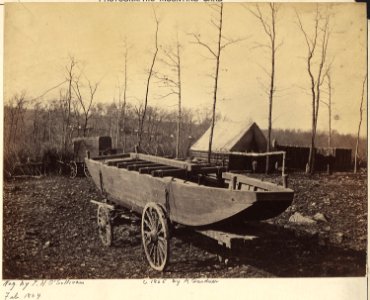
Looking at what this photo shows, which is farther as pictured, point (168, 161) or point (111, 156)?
point (111, 156)

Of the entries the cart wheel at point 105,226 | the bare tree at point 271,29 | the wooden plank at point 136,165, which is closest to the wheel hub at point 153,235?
the cart wheel at point 105,226

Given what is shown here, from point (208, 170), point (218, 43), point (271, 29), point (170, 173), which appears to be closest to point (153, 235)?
point (170, 173)

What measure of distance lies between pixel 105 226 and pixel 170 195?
1.39 meters

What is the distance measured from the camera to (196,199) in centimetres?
489

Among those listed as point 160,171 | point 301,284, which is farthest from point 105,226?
point 301,284

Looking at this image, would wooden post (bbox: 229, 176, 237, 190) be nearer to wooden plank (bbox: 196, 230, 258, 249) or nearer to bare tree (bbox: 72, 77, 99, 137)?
wooden plank (bbox: 196, 230, 258, 249)

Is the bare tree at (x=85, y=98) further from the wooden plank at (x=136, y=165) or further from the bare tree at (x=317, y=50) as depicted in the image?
the bare tree at (x=317, y=50)

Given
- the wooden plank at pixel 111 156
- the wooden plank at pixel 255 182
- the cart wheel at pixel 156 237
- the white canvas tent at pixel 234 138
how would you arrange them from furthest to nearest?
1. the white canvas tent at pixel 234 138
2. the wooden plank at pixel 111 156
3. the cart wheel at pixel 156 237
4. the wooden plank at pixel 255 182

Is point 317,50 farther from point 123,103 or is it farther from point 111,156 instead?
point 111,156

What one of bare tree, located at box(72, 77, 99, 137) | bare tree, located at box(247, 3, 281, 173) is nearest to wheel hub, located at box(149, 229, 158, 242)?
bare tree, located at box(72, 77, 99, 137)

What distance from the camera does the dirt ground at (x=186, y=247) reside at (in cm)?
552

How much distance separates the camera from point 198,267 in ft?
18.1

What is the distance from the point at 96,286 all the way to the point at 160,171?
149 centimetres

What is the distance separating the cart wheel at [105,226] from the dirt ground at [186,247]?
8 centimetres
